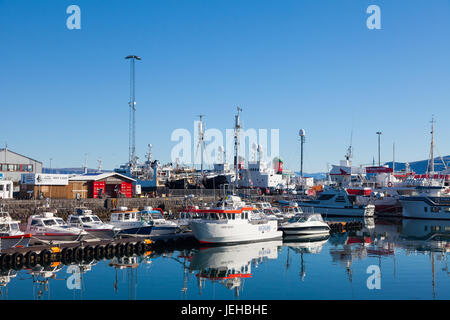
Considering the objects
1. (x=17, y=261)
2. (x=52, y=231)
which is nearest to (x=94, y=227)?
(x=52, y=231)

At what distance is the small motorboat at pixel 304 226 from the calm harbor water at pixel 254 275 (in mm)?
4539

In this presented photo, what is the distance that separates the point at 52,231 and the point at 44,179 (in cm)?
2145

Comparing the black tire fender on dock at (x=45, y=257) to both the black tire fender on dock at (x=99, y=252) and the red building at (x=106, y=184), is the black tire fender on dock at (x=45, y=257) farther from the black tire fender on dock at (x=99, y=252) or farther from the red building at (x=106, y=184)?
the red building at (x=106, y=184)

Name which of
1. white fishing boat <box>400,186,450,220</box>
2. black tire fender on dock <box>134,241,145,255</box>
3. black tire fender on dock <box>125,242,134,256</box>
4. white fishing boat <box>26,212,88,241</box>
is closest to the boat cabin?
white fishing boat <box>26,212,88,241</box>

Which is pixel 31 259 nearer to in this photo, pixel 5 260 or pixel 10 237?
pixel 5 260

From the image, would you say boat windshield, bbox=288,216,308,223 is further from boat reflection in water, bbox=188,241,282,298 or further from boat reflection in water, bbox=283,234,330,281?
boat reflection in water, bbox=188,241,282,298

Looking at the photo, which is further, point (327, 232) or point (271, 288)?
point (327, 232)

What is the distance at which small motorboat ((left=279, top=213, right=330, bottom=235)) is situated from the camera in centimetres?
4278

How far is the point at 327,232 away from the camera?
44.6m

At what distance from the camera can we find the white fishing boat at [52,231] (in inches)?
1277

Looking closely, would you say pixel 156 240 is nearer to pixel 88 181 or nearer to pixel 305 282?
pixel 305 282
